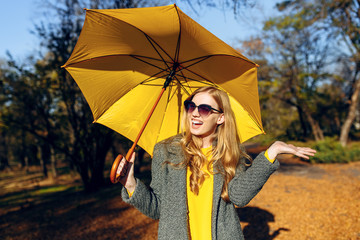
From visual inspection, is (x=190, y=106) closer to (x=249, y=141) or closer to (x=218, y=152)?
(x=218, y=152)

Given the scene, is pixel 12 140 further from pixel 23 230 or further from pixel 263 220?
pixel 263 220

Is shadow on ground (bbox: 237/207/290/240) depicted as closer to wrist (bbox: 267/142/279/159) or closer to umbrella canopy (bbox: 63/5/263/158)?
umbrella canopy (bbox: 63/5/263/158)

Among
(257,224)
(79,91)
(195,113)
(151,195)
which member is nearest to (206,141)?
(195,113)

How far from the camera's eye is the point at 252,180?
1.64 metres

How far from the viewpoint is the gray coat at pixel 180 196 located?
5.41ft

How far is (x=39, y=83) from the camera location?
10.2 m

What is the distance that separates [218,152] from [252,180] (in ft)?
1.30

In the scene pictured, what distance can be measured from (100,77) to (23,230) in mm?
6514

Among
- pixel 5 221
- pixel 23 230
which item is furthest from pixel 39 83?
pixel 23 230

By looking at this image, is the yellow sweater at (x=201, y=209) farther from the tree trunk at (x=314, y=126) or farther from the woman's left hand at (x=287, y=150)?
the tree trunk at (x=314, y=126)

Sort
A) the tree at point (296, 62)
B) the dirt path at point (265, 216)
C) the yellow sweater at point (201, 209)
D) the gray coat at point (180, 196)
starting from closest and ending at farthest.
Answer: the gray coat at point (180, 196) → the yellow sweater at point (201, 209) → the dirt path at point (265, 216) → the tree at point (296, 62)

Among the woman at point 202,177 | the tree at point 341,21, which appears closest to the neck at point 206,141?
the woman at point 202,177

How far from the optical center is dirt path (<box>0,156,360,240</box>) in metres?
4.85

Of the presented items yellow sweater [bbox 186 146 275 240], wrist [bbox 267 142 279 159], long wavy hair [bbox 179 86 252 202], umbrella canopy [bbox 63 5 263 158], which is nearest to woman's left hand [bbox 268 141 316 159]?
wrist [bbox 267 142 279 159]
